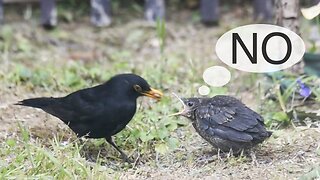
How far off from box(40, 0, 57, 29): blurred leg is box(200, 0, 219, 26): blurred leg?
4.32 ft

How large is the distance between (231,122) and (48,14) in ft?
11.8

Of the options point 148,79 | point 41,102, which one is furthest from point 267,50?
point 41,102

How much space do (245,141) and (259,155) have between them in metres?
0.19

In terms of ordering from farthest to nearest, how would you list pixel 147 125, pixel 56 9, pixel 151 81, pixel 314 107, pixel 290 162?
pixel 56 9 → pixel 151 81 → pixel 314 107 → pixel 147 125 → pixel 290 162

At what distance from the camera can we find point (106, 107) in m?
4.00

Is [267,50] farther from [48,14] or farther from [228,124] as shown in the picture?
[48,14]

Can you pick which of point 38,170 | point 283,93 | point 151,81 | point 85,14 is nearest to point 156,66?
point 151,81

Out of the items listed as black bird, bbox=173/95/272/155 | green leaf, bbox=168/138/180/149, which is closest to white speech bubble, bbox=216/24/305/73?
black bird, bbox=173/95/272/155

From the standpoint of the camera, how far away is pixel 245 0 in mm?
7910

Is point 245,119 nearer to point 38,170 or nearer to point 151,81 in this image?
point 38,170

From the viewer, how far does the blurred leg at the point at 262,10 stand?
725 centimetres

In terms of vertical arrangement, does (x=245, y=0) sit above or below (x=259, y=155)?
above

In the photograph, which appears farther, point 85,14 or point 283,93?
point 85,14

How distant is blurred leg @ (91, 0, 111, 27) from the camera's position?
7285 millimetres
